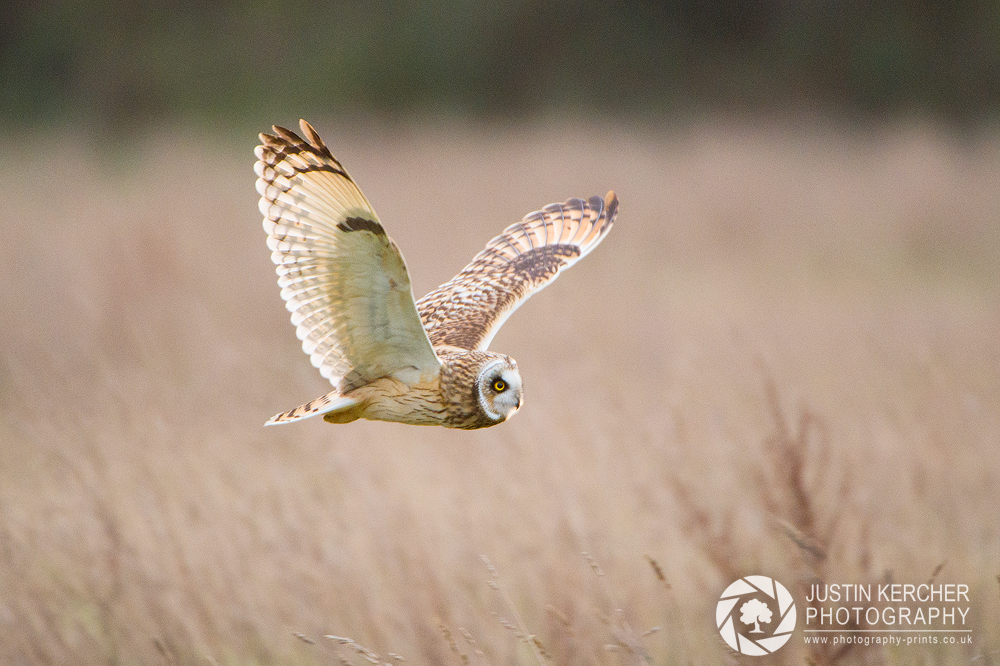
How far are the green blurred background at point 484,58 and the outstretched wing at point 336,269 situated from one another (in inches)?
486

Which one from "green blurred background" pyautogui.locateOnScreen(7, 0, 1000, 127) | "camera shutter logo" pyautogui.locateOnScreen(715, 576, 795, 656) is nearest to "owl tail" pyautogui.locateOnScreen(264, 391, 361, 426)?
"camera shutter logo" pyautogui.locateOnScreen(715, 576, 795, 656)

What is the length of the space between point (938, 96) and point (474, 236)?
10114mm

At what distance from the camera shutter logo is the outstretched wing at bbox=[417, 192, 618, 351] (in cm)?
110

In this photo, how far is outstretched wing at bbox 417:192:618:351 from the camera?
2.19m

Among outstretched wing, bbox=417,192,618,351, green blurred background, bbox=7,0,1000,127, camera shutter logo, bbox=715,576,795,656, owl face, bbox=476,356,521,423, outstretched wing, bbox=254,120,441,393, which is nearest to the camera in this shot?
owl face, bbox=476,356,521,423

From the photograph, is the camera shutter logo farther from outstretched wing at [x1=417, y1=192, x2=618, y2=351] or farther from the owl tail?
the owl tail

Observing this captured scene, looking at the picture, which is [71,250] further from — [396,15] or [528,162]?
[396,15]

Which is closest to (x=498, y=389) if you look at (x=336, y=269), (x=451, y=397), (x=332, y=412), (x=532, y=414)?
(x=451, y=397)

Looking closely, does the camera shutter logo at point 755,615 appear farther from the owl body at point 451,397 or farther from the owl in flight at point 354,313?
the owl body at point 451,397

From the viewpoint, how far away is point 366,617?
2555 mm

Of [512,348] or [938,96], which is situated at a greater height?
[938,96]

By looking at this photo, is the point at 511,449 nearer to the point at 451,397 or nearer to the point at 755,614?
the point at 755,614

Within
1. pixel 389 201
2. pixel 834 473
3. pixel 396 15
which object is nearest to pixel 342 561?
pixel 834 473

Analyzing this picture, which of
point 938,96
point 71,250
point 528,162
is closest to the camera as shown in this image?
point 71,250
